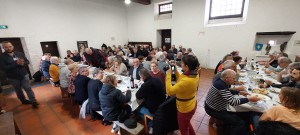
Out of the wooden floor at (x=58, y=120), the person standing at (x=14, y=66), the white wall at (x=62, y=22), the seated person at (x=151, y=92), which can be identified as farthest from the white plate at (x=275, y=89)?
the white wall at (x=62, y=22)

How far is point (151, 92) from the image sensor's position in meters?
2.00

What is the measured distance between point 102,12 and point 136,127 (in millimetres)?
8108

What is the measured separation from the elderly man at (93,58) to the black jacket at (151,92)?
10.8ft

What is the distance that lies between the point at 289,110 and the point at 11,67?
16.2ft

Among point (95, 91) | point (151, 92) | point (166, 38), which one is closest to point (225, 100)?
point (151, 92)

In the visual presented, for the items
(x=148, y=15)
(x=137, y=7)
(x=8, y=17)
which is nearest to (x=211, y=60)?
(x=148, y=15)

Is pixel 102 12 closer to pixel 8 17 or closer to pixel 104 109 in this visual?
pixel 8 17

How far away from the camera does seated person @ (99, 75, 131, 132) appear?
2.02 meters

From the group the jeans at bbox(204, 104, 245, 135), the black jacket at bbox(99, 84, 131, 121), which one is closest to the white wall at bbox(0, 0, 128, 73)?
the black jacket at bbox(99, 84, 131, 121)

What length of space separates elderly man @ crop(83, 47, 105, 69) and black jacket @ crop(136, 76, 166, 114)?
3301 mm

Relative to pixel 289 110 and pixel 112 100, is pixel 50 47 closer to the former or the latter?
pixel 112 100

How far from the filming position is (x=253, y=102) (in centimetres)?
185

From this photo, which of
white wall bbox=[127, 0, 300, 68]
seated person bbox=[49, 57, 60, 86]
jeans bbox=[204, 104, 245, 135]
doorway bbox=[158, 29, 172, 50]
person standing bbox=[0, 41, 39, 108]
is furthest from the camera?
doorway bbox=[158, 29, 172, 50]

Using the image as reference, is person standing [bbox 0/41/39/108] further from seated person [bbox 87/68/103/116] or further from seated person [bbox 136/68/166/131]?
seated person [bbox 136/68/166/131]
